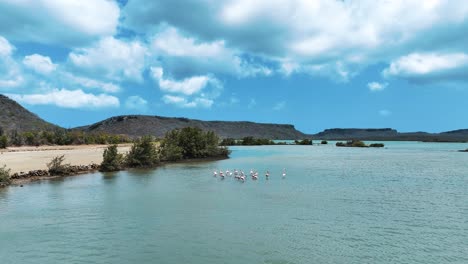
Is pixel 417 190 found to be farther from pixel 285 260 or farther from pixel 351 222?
pixel 285 260

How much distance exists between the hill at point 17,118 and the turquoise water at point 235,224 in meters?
124

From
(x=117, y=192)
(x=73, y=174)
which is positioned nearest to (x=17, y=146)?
(x=73, y=174)

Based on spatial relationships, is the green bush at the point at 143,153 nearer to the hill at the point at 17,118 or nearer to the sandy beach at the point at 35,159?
the sandy beach at the point at 35,159

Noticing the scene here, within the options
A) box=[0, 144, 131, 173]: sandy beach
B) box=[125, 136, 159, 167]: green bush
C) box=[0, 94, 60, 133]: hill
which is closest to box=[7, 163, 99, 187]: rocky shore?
box=[0, 144, 131, 173]: sandy beach

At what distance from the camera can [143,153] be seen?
57.3 metres

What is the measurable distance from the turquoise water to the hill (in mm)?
124175

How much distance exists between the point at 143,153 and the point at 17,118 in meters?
116

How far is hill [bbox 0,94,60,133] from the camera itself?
142 meters

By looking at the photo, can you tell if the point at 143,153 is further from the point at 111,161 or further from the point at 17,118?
the point at 17,118

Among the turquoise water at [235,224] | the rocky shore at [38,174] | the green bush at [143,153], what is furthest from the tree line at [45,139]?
the turquoise water at [235,224]

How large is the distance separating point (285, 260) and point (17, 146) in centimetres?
10068

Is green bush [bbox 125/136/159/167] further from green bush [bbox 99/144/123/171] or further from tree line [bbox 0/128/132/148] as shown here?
tree line [bbox 0/128/132/148]

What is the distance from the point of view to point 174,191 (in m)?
31.8

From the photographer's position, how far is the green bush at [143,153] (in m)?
56.2
